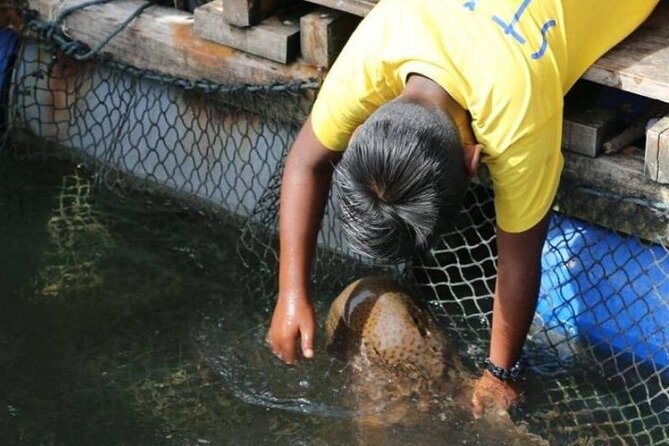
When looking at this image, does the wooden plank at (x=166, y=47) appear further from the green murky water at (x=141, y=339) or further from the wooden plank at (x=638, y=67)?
the wooden plank at (x=638, y=67)

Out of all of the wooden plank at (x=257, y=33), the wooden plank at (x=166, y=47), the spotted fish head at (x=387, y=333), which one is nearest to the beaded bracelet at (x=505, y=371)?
the spotted fish head at (x=387, y=333)

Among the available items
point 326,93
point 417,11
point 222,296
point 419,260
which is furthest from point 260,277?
point 417,11

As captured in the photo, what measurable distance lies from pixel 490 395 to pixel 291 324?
661 millimetres

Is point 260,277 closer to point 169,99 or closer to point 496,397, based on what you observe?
point 169,99

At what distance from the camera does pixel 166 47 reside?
481cm

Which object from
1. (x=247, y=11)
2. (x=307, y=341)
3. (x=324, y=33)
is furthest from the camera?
(x=247, y=11)

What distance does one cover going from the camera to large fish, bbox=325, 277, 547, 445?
3.81 metres

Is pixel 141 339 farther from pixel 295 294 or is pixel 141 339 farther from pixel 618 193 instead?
pixel 618 193

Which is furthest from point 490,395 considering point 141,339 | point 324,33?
point 324,33

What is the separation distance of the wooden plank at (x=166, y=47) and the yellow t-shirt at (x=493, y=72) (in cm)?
83

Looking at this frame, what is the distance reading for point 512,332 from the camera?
12.3 ft

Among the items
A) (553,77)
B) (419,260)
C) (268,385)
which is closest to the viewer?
(553,77)

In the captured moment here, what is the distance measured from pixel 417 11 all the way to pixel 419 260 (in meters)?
1.22

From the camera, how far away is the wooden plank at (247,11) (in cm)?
447
